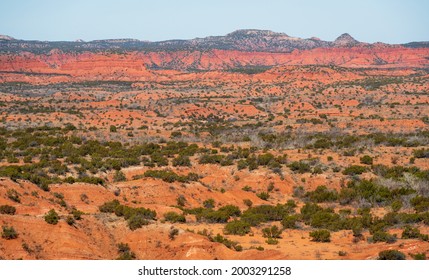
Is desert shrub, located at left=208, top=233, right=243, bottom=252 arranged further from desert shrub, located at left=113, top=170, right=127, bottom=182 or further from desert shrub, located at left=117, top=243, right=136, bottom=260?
desert shrub, located at left=113, top=170, right=127, bottom=182

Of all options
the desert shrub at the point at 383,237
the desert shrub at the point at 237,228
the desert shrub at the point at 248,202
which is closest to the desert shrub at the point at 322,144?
the desert shrub at the point at 248,202

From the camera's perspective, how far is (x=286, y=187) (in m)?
33.0

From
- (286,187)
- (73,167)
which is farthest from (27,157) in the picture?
(286,187)

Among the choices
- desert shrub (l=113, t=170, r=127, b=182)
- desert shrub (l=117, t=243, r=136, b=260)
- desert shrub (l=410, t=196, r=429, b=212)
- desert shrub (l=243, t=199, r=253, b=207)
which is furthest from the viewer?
desert shrub (l=113, t=170, r=127, b=182)

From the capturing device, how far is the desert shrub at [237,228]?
70.8 ft

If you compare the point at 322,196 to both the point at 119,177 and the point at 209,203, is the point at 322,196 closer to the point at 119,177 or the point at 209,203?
the point at 209,203

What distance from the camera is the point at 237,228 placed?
2181 centimetres

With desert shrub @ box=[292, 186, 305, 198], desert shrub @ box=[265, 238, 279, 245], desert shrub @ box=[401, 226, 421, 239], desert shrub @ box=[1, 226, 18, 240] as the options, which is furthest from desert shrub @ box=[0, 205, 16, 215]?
desert shrub @ box=[292, 186, 305, 198]

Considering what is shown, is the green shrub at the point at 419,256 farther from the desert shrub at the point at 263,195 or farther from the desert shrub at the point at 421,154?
the desert shrub at the point at 421,154

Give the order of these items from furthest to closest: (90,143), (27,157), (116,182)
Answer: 1. (90,143)
2. (27,157)
3. (116,182)

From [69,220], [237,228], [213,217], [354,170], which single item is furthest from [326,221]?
[354,170]

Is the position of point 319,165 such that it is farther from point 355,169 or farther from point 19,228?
point 19,228

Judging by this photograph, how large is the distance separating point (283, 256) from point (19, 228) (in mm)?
8850

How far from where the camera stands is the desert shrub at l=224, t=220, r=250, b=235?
Answer: 70.8ft
